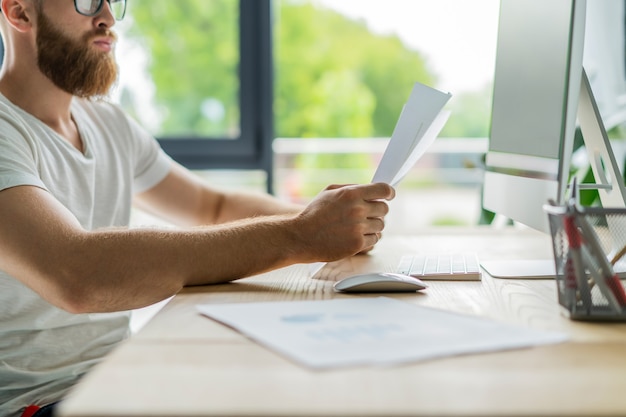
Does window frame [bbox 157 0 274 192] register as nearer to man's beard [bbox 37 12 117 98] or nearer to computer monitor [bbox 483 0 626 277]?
man's beard [bbox 37 12 117 98]

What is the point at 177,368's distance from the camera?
2.02 ft

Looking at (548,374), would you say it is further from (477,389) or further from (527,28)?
(527,28)

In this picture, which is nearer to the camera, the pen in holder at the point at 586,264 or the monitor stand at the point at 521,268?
the pen in holder at the point at 586,264

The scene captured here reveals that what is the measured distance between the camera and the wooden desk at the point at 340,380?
1.68 ft

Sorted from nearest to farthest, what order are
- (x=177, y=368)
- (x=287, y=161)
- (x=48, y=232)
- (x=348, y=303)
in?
(x=177, y=368), (x=348, y=303), (x=48, y=232), (x=287, y=161)

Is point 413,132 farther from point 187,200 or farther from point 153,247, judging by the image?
point 187,200

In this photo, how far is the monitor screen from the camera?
1.05 m

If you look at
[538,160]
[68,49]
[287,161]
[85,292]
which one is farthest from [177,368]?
[287,161]

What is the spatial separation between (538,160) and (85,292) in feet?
2.31

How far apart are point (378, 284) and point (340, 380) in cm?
41

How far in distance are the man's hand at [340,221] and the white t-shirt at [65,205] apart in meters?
0.42

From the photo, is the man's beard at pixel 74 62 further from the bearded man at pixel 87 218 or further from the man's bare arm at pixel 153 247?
the man's bare arm at pixel 153 247

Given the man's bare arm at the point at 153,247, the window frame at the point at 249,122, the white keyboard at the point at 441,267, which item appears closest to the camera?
the man's bare arm at the point at 153,247

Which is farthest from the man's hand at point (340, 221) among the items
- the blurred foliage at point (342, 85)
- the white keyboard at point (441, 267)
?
the blurred foliage at point (342, 85)
